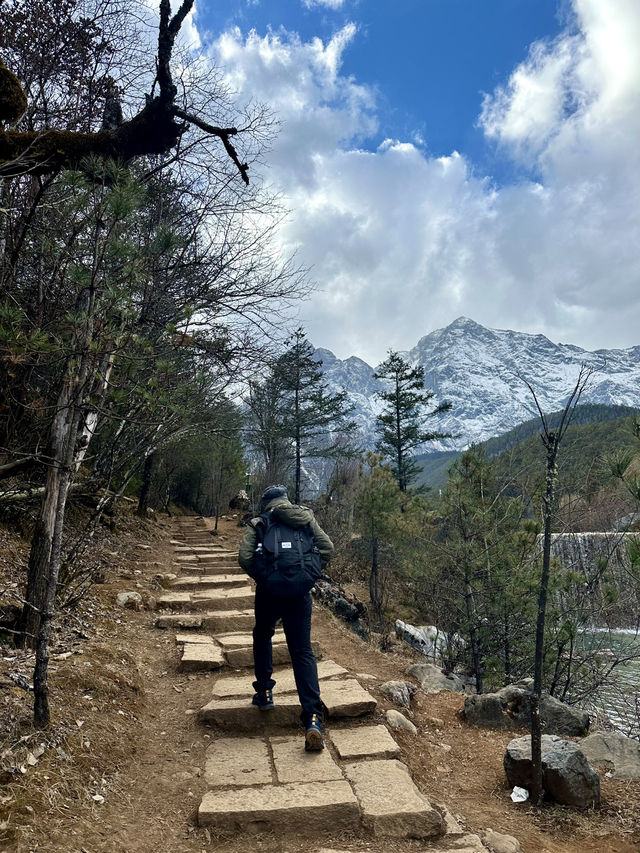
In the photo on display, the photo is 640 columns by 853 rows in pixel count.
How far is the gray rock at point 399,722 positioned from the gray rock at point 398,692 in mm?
384

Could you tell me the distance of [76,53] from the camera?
5.62 m

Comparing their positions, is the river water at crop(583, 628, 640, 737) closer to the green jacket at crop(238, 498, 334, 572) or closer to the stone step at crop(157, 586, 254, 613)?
the green jacket at crop(238, 498, 334, 572)

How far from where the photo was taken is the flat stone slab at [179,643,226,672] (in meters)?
5.09

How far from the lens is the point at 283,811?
281 centimetres

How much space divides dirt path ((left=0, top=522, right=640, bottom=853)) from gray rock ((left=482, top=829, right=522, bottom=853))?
0.08m

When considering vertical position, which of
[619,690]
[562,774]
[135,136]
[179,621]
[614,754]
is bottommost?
[619,690]

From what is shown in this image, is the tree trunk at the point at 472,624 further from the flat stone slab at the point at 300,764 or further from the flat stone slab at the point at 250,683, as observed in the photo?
the flat stone slab at the point at 300,764

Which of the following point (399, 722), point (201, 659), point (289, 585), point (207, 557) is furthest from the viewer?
point (207, 557)

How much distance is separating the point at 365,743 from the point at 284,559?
1352mm

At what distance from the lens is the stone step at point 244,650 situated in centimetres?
529

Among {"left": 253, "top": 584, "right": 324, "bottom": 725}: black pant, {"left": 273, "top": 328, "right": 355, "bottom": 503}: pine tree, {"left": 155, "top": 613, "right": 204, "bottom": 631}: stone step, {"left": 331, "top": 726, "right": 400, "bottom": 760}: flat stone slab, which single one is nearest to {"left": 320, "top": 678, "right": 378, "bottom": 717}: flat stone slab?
{"left": 331, "top": 726, "right": 400, "bottom": 760}: flat stone slab

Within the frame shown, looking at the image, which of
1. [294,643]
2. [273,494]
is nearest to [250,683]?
[294,643]

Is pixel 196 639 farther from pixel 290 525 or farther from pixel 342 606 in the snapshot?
pixel 342 606

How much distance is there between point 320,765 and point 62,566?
10.7 ft
